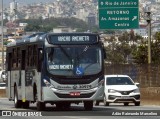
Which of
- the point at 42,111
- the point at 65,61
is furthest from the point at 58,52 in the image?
the point at 42,111

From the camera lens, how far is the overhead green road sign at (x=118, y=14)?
45500 millimetres

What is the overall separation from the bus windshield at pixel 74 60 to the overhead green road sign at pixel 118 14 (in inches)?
617

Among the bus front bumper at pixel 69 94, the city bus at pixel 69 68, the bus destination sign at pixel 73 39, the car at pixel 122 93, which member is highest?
the bus destination sign at pixel 73 39

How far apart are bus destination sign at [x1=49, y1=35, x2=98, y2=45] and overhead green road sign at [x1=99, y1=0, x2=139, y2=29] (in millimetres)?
15330

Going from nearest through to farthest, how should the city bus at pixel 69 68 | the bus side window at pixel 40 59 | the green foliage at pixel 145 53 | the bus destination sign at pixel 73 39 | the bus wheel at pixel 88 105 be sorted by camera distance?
1. the city bus at pixel 69 68
2. the bus side window at pixel 40 59
3. the bus destination sign at pixel 73 39
4. the bus wheel at pixel 88 105
5. the green foliage at pixel 145 53

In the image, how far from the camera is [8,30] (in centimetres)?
17762

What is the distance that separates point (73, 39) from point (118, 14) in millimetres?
15845

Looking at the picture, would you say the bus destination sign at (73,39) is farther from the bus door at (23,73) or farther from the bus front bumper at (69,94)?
the bus door at (23,73)

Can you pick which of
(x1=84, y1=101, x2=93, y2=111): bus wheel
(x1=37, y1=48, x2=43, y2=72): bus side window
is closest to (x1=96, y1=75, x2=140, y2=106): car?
(x1=84, y1=101, x2=93, y2=111): bus wheel

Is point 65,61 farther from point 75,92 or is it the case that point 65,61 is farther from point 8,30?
point 8,30

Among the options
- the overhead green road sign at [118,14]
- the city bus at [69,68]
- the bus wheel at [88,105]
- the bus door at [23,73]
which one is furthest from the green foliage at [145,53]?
the city bus at [69,68]

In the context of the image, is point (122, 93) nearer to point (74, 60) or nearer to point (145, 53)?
point (74, 60)

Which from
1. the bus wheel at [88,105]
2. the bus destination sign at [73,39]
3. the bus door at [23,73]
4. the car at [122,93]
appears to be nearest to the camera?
the bus destination sign at [73,39]

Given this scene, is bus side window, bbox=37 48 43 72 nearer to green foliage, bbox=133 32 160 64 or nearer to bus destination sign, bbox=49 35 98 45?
bus destination sign, bbox=49 35 98 45
